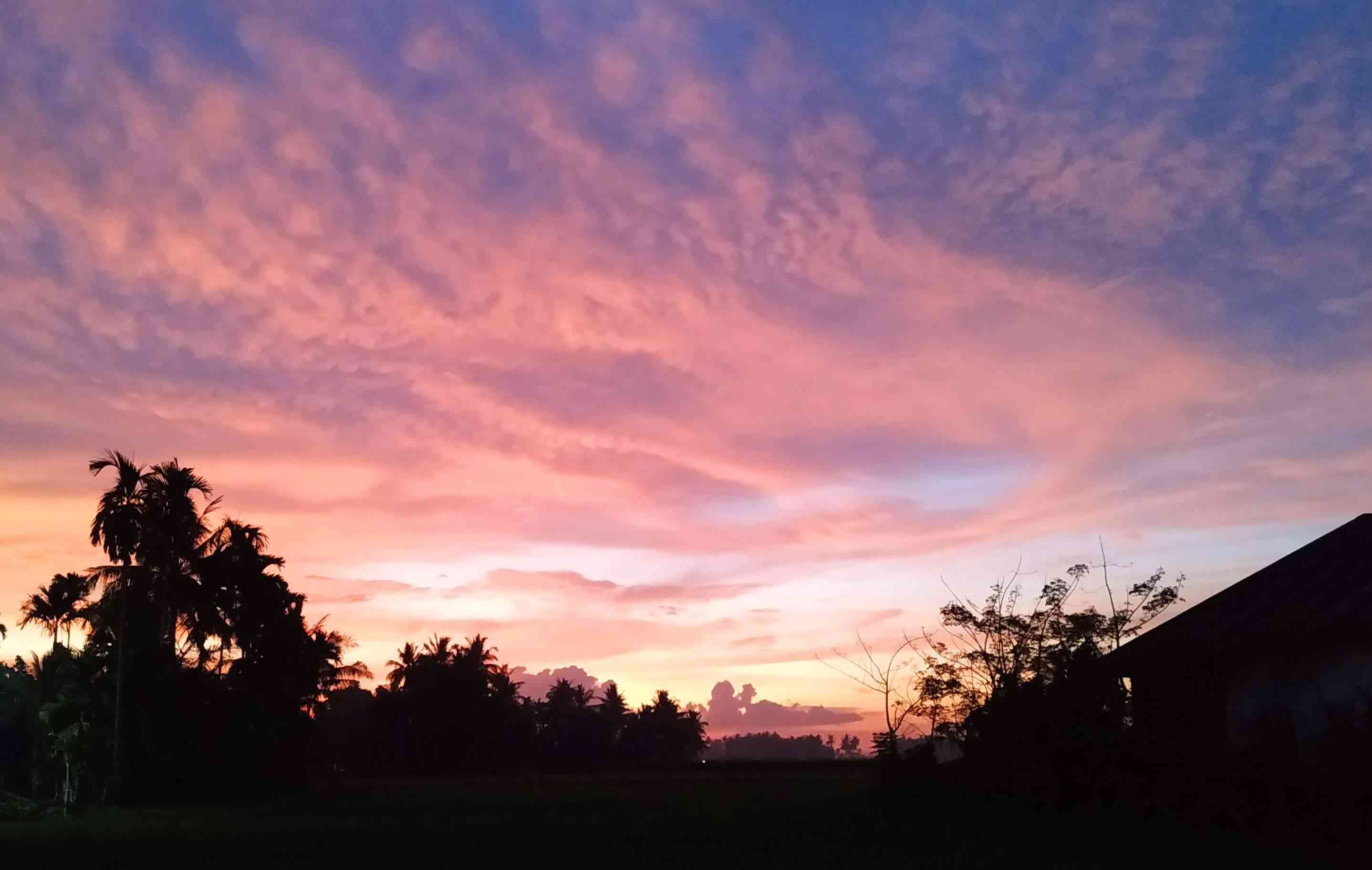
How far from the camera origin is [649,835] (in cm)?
1827

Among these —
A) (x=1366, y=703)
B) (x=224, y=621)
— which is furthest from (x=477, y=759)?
(x=1366, y=703)

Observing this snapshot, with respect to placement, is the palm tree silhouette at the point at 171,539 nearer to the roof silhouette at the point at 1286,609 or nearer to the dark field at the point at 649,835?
the dark field at the point at 649,835

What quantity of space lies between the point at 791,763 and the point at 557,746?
19384 millimetres

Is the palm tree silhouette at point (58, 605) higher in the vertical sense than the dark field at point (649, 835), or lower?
higher

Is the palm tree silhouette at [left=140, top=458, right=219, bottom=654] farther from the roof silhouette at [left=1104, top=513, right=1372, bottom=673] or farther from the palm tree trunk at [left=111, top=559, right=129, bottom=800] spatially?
the roof silhouette at [left=1104, top=513, right=1372, bottom=673]

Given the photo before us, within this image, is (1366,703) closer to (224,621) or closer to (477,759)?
(224,621)

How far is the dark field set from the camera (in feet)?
46.6

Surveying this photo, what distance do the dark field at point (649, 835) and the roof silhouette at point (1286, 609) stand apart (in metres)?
3.06

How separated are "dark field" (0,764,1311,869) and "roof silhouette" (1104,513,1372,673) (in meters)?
3.06

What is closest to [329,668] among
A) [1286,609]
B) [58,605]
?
[58,605]

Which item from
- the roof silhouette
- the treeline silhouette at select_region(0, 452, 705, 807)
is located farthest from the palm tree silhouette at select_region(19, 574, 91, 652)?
the roof silhouette

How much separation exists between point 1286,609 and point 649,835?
11088 mm

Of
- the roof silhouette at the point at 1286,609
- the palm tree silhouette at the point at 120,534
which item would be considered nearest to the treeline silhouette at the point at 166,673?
the palm tree silhouette at the point at 120,534

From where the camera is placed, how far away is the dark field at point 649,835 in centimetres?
1420
